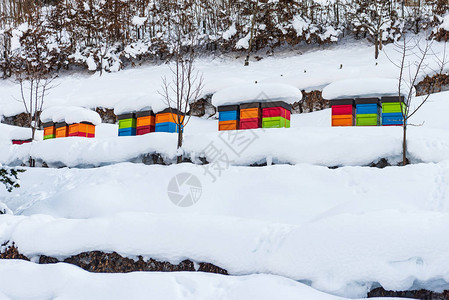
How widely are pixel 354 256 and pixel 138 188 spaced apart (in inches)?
207

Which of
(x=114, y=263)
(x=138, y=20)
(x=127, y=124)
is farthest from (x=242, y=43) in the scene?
(x=114, y=263)

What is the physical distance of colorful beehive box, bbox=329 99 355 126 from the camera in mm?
10484

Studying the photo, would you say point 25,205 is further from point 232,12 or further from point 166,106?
point 232,12

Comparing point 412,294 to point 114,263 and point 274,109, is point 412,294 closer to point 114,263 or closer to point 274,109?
point 114,263

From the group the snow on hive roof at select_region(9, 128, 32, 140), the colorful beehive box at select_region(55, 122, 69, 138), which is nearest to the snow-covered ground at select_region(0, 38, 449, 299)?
the colorful beehive box at select_region(55, 122, 69, 138)

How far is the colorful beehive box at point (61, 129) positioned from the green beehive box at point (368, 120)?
8.77m

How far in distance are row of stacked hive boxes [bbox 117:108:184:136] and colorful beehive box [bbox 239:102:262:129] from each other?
5.66 feet

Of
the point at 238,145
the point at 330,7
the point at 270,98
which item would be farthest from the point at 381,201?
the point at 330,7

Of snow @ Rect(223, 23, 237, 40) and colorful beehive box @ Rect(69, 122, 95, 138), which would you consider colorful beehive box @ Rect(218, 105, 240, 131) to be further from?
snow @ Rect(223, 23, 237, 40)

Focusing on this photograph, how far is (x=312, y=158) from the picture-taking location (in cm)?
868

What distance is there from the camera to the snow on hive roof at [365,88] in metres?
10.1

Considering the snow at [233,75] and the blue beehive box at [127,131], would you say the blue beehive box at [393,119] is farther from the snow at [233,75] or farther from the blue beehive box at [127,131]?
the blue beehive box at [127,131]

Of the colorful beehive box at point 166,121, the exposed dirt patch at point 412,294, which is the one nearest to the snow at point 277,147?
the colorful beehive box at point 166,121

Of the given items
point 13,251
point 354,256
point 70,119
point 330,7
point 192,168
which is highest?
point 330,7
